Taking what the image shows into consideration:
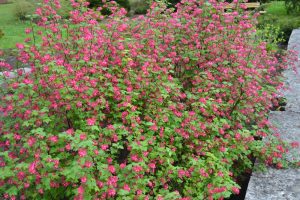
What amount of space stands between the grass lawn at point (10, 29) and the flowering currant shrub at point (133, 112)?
691 centimetres

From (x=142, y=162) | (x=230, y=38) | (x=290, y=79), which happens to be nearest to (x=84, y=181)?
(x=142, y=162)

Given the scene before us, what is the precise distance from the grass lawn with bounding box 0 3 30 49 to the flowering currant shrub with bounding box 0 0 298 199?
691cm

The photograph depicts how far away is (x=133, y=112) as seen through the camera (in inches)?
132

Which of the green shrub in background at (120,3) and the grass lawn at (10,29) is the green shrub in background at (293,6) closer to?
the green shrub in background at (120,3)

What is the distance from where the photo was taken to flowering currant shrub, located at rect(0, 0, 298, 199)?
2945 millimetres

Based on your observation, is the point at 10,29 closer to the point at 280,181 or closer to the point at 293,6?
the point at 293,6

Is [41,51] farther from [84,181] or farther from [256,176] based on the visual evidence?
[256,176]

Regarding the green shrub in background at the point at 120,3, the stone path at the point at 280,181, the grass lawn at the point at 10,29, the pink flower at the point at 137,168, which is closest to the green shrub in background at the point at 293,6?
the green shrub in background at the point at 120,3

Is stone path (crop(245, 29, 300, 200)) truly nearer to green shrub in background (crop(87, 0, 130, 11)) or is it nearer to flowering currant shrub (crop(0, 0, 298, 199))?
flowering currant shrub (crop(0, 0, 298, 199))

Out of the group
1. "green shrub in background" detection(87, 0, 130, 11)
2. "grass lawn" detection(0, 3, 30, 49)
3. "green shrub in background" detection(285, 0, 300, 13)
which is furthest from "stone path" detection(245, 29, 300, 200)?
"green shrub in background" detection(87, 0, 130, 11)

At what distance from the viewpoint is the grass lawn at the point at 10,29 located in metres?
10.9

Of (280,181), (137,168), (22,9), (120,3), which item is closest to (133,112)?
(137,168)

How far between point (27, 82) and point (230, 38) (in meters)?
2.73

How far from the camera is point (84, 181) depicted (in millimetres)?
2648
